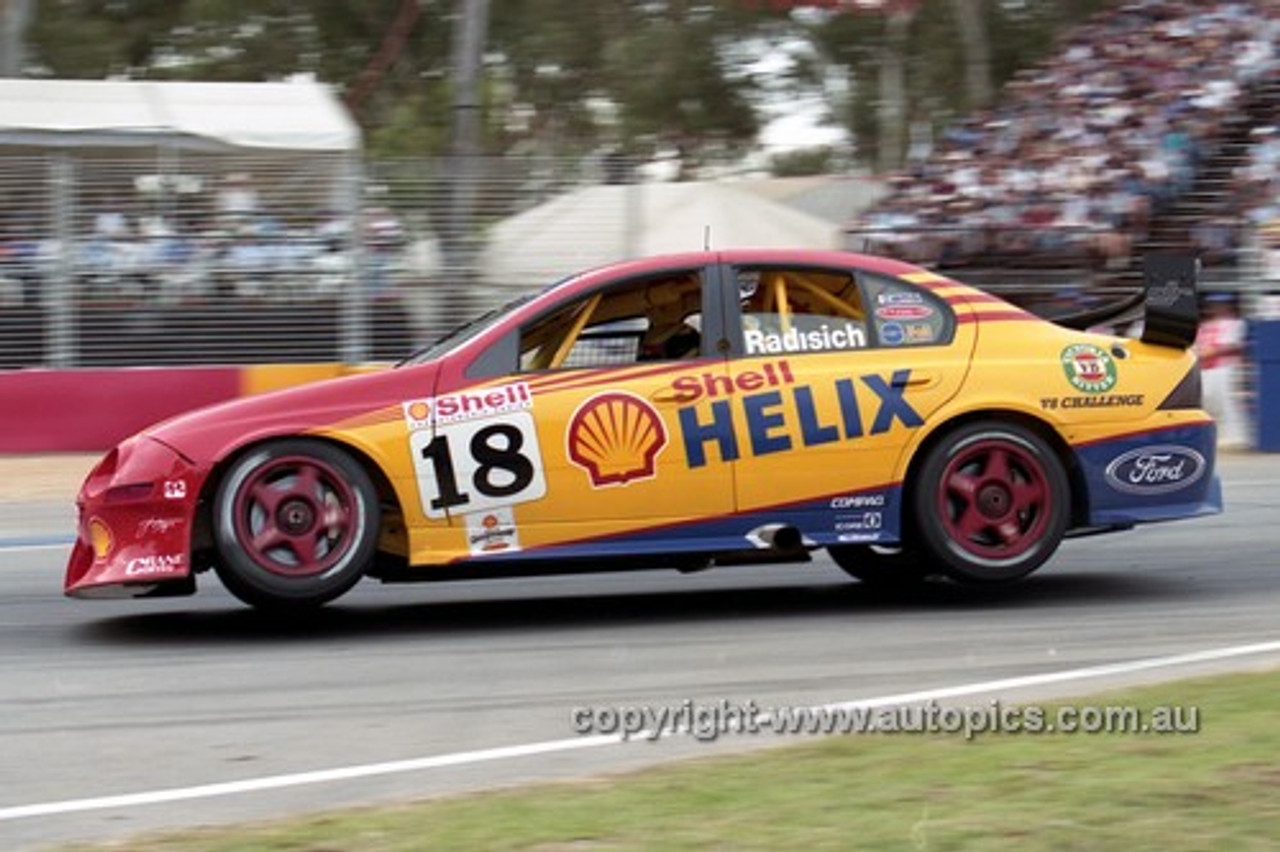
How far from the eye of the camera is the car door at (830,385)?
8.21 metres

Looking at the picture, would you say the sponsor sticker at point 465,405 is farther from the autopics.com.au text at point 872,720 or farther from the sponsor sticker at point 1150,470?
the sponsor sticker at point 1150,470

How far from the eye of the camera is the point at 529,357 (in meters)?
8.22

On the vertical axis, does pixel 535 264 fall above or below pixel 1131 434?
above

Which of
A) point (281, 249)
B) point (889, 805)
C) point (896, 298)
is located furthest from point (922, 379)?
point (281, 249)

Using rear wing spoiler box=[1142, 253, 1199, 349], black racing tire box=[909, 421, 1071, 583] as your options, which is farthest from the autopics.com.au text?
rear wing spoiler box=[1142, 253, 1199, 349]

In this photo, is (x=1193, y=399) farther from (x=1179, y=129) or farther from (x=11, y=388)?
(x=1179, y=129)

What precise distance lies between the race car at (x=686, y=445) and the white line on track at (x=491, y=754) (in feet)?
3.92

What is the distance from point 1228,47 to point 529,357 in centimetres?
1763

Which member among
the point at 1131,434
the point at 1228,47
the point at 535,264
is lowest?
the point at 1131,434

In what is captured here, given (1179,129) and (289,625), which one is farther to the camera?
(1179,129)

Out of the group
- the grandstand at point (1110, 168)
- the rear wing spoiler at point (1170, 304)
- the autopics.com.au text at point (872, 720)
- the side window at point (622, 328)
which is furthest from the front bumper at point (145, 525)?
the grandstand at point (1110, 168)

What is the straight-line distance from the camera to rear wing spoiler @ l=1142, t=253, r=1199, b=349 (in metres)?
8.66

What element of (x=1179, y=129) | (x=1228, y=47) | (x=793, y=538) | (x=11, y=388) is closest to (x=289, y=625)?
(x=793, y=538)

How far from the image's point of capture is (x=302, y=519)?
7992mm
